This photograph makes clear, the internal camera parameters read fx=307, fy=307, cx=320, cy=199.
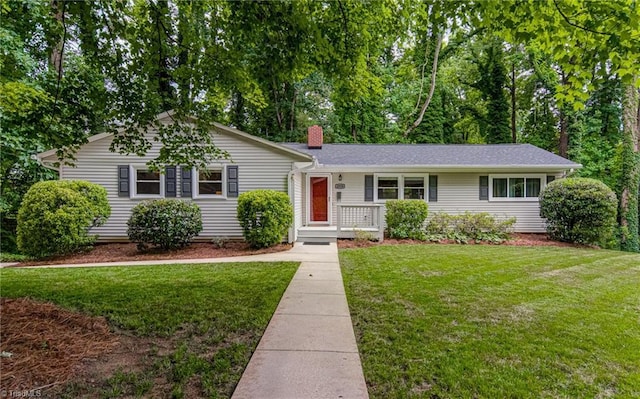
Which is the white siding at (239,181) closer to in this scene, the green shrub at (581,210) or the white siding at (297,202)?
the white siding at (297,202)

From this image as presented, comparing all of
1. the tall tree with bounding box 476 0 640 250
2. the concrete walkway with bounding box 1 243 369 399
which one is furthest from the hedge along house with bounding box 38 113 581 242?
the tall tree with bounding box 476 0 640 250

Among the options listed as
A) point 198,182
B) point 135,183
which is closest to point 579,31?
point 198,182

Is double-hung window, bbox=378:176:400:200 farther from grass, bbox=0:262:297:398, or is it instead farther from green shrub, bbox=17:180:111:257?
green shrub, bbox=17:180:111:257

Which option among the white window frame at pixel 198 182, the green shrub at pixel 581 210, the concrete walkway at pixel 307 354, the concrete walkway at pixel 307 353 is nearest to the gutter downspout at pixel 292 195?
the white window frame at pixel 198 182

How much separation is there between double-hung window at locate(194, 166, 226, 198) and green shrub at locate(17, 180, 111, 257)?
9.66 ft

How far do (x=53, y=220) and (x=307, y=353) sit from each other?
26.6 feet

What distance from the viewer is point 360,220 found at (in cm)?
1091

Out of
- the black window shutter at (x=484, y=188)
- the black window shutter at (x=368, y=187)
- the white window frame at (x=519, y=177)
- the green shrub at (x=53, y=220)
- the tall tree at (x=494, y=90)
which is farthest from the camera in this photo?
the tall tree at (x=494, y=90)

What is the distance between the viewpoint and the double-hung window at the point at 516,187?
1192 cm

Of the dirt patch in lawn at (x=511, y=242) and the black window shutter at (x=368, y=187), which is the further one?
the black window shutter at (x=368, y=187)

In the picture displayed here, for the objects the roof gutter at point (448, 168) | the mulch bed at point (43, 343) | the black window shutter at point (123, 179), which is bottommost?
the mulch bed at point (43, 343)

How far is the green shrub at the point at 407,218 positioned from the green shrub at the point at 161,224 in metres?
6.57

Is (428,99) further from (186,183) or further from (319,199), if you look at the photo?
(186,183)

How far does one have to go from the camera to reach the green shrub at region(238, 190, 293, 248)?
8680 mm
